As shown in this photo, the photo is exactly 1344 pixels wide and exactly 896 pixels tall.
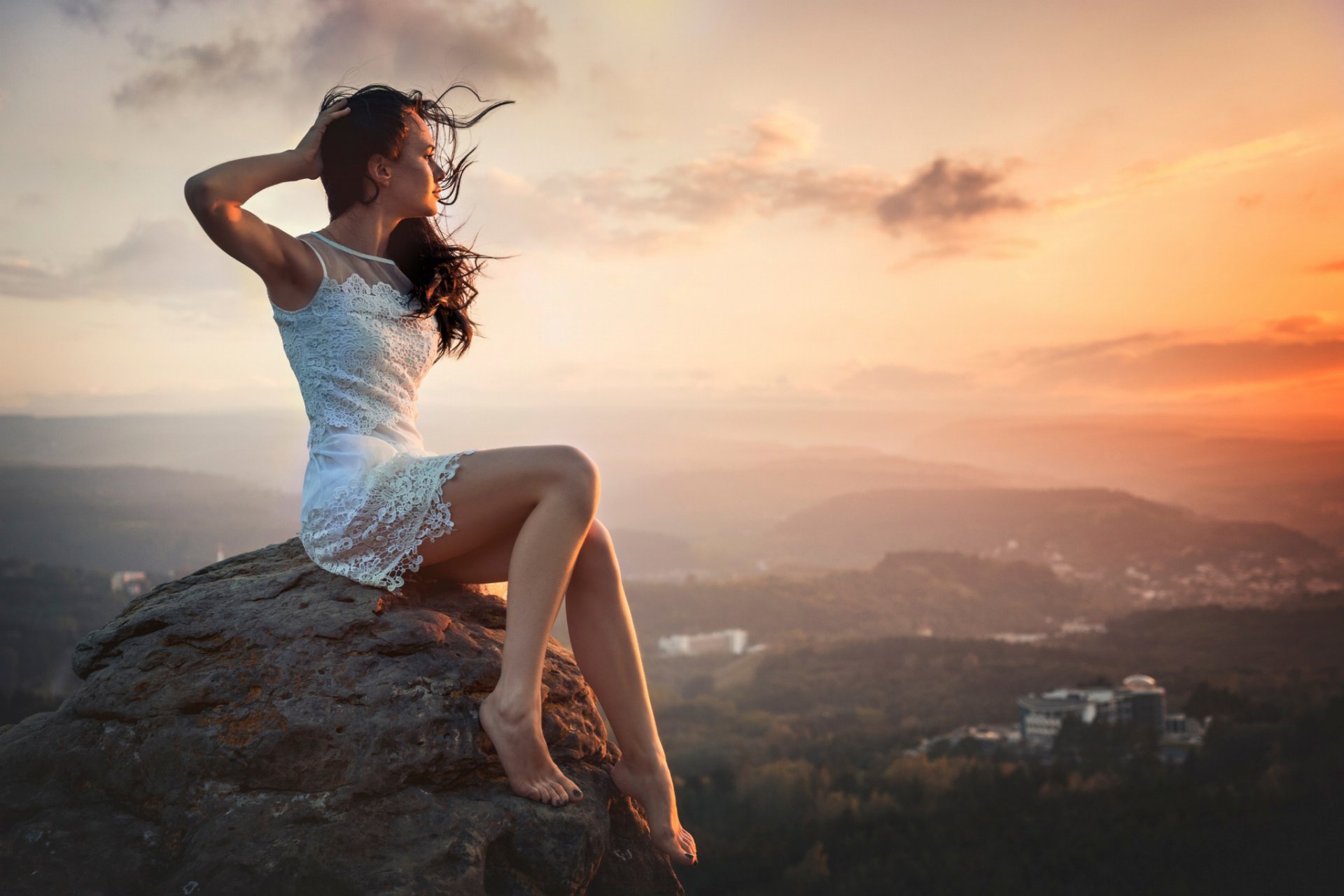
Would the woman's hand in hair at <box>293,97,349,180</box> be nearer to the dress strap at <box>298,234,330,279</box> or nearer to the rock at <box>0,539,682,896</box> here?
the dress strap at <box>298,234,330,279</box>

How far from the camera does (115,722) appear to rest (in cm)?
292

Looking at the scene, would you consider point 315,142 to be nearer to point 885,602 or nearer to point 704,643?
point 704,643

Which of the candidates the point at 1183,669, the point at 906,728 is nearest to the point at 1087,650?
the point at 1183,669

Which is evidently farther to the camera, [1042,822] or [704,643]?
[704,643]

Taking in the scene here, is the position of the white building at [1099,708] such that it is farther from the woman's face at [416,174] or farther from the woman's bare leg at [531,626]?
the woman's face at [416,174]

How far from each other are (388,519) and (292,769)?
2.62ft

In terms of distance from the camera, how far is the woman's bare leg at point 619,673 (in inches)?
119

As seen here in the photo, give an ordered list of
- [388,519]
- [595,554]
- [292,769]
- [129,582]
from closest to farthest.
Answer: [292,769]
[388,519]
[595,554]
[129,582]

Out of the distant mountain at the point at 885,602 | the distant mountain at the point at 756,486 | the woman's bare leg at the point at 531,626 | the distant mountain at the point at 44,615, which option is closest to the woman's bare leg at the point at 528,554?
the woman's bare leg at the point at 531,626

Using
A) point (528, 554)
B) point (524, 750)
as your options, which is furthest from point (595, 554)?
point (524, 750)

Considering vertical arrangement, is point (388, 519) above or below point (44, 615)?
above

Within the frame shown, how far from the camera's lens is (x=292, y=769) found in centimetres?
274

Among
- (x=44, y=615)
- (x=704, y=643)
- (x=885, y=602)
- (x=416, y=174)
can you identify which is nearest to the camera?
(x=416, y=174)

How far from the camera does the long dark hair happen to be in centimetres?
308
